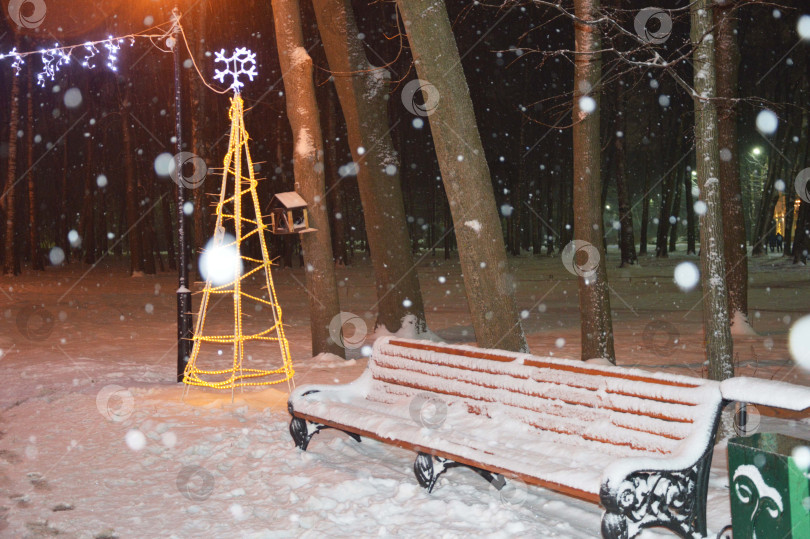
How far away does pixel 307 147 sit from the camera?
10.0 meters

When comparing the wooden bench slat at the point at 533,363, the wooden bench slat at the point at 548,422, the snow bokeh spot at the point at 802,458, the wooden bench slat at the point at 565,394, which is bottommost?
the wooden bench slat at the point at 548,422

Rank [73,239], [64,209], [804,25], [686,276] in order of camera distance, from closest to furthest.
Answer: [804,25] → [686,276] → [64,209] → [73,239]

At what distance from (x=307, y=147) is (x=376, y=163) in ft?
5.65

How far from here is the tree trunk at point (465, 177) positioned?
6.92 metres

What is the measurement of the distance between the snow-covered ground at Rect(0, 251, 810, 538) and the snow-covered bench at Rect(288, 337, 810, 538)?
0.36 metres

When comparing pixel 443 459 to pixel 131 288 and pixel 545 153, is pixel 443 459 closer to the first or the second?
pixel 131 288

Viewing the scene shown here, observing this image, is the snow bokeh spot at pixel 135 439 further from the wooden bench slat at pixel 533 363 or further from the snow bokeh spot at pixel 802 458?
the snow bokeh spot at pixel 802 458

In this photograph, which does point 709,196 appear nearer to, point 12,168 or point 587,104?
point 587,104

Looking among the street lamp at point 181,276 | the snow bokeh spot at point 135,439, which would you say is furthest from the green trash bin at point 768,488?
the street lamp at point 181,276

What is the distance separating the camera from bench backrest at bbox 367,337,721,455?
411 centimetres

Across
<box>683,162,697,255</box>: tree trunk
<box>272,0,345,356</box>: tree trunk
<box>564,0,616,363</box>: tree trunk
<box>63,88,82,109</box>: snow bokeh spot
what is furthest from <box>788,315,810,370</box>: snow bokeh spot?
<box>63,88,82,109</box>: snow bokeh spot

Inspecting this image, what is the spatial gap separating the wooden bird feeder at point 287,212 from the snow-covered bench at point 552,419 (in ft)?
10.6

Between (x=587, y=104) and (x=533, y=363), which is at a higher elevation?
(x=587, y=104)

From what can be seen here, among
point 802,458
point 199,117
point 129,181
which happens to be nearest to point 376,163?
point 802,458
